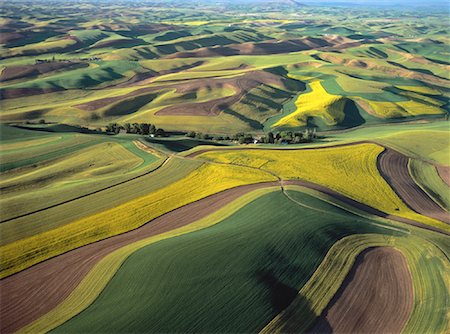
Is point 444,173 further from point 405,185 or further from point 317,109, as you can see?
point 317,109

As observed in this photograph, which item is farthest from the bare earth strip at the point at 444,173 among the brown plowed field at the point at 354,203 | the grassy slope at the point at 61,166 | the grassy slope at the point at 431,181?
the grassy slope at the point at 61,166

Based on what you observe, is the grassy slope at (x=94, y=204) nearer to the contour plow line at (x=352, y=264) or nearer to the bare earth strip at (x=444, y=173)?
the contour plow line at (x=352, y=264)

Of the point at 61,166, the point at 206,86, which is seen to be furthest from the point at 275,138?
the point at 206,86

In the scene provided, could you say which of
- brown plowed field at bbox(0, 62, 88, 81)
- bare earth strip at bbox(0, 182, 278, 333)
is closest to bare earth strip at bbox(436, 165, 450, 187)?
bare earth strip at bbox(0, 182, 278, 333)

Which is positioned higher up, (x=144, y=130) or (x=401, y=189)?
(x=401, y=189)

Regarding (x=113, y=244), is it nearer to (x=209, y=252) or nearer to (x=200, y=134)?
(x=209, y=252)
